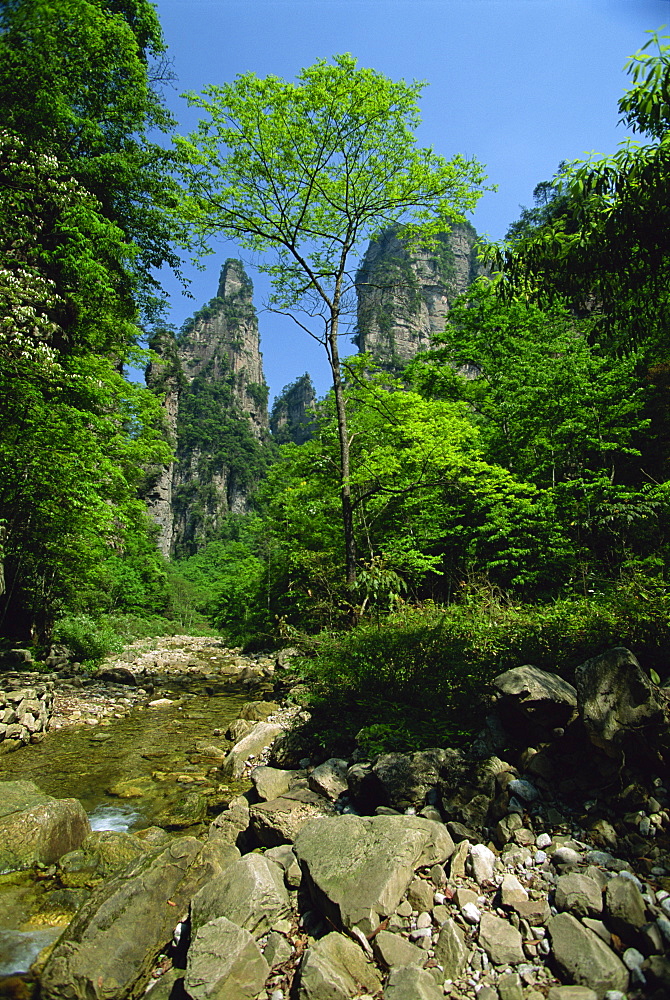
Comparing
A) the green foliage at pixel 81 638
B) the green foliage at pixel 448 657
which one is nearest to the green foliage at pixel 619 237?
the green foliage at pixel 448 657

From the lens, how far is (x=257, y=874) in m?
3.47

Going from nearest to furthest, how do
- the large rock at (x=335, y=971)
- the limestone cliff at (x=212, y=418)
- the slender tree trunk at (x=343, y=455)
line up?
the large rock at (x=335, y=971) < the slender tree trunk at (x=343, y=455) < the limestone cliff at (x=212, y=418)

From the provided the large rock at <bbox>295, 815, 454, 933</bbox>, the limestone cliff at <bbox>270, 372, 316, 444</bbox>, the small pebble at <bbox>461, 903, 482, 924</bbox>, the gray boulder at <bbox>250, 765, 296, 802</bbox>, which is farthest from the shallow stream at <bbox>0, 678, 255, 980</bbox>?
the limestone cliff at <bbox>270, 372, 316, 444</bbox>

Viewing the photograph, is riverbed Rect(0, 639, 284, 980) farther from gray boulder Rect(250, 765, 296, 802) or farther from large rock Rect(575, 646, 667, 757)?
large rock Rect(575, 646, 667, 757)

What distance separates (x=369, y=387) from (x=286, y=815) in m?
7.44

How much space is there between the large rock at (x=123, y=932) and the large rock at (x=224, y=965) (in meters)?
0.58

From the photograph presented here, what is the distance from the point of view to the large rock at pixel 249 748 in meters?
7.05

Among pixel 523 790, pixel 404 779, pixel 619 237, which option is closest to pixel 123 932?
pixel 404 779

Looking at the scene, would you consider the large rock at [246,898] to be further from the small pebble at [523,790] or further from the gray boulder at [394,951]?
the small pebble at [523,790]

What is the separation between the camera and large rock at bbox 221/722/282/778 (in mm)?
7047

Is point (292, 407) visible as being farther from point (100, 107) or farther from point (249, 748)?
point (249, 748)

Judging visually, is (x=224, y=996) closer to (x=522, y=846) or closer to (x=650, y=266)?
(x=522, y=846)

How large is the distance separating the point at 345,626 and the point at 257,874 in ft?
17.5

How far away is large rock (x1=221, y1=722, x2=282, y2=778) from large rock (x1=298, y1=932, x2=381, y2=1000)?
435 centimetres
